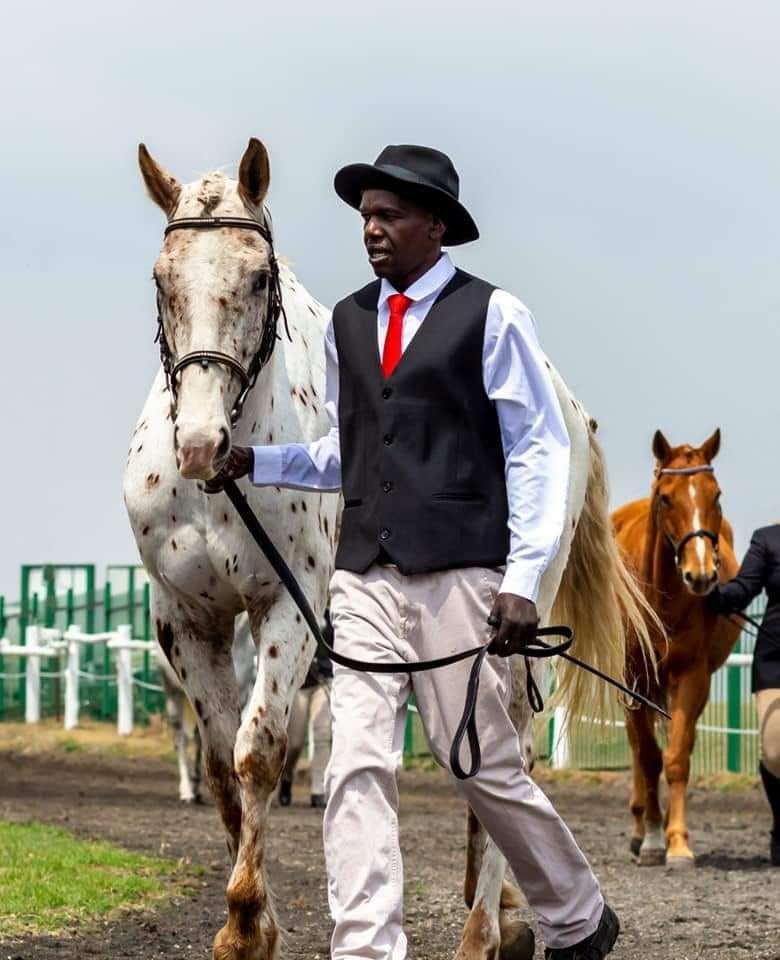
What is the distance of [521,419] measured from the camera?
493cm

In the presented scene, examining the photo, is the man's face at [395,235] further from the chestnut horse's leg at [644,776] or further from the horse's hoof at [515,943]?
the chestnut horse's leg at [644,776]

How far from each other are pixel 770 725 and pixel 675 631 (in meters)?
1.32

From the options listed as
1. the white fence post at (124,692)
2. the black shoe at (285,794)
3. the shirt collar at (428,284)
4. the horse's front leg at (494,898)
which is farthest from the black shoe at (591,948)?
the white fence post at (124,692)

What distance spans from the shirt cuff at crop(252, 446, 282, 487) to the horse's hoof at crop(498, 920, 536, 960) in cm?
197

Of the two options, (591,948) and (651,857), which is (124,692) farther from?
(591,948)

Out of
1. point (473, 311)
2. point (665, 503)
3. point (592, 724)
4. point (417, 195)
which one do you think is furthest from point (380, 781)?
point (665, 503)

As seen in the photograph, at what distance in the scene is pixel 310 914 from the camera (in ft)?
27.6

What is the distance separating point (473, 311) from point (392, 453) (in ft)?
1.39

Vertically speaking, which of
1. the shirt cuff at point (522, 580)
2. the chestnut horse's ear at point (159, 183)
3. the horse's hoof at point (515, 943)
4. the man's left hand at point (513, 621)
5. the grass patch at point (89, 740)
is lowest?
the grass patch at point (89, 740)

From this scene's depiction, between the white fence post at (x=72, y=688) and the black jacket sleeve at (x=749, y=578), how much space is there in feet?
46.5

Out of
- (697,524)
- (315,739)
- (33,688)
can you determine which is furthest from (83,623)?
(697,524)

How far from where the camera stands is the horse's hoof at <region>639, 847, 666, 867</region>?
1109cm

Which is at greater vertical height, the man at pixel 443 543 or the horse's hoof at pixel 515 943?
the man at pixel 443 543

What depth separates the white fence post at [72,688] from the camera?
2406 centimetres
